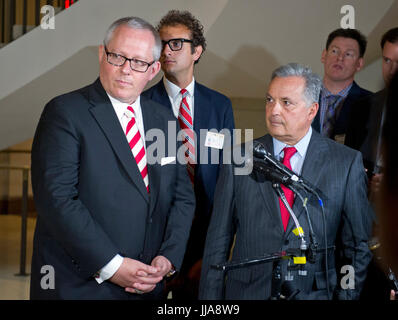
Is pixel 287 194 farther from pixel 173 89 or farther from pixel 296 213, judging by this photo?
pixel 173 89

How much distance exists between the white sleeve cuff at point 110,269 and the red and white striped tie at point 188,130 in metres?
0.91

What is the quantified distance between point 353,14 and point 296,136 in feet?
7.58

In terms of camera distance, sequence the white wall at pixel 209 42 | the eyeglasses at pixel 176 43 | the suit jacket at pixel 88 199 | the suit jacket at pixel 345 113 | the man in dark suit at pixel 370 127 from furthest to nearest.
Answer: the white wall at pixel 209 42 < the suit jacket at pixel 345 113 < the eyeglasses at pixel 176 43 < the man in dark suit at pixel 370 127 < the suit jacket at pixel 88 199

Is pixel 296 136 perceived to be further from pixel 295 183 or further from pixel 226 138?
pixel 226 138

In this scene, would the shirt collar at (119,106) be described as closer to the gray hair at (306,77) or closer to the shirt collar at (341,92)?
the gray hair at (306,77)

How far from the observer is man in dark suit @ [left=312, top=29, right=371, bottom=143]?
3.07 metres

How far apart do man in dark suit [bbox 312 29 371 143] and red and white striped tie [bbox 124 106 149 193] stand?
1.28 meters

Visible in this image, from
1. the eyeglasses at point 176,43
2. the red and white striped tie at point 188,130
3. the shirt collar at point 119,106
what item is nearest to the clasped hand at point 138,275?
the shirt collar at point 119,106

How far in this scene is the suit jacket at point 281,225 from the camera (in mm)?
2055

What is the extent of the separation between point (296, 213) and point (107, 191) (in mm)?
692

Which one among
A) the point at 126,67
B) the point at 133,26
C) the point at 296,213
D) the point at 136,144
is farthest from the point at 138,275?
the point at 133,26

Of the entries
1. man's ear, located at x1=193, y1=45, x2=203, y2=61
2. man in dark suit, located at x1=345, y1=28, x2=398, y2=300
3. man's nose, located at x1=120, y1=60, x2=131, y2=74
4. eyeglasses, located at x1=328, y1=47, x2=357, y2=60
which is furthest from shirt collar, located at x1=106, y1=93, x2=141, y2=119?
eyeglasses, located at x1=328, y1=47, x2=357, y2=60

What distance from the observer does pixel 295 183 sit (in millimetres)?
1772

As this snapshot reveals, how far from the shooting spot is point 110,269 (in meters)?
1.96
